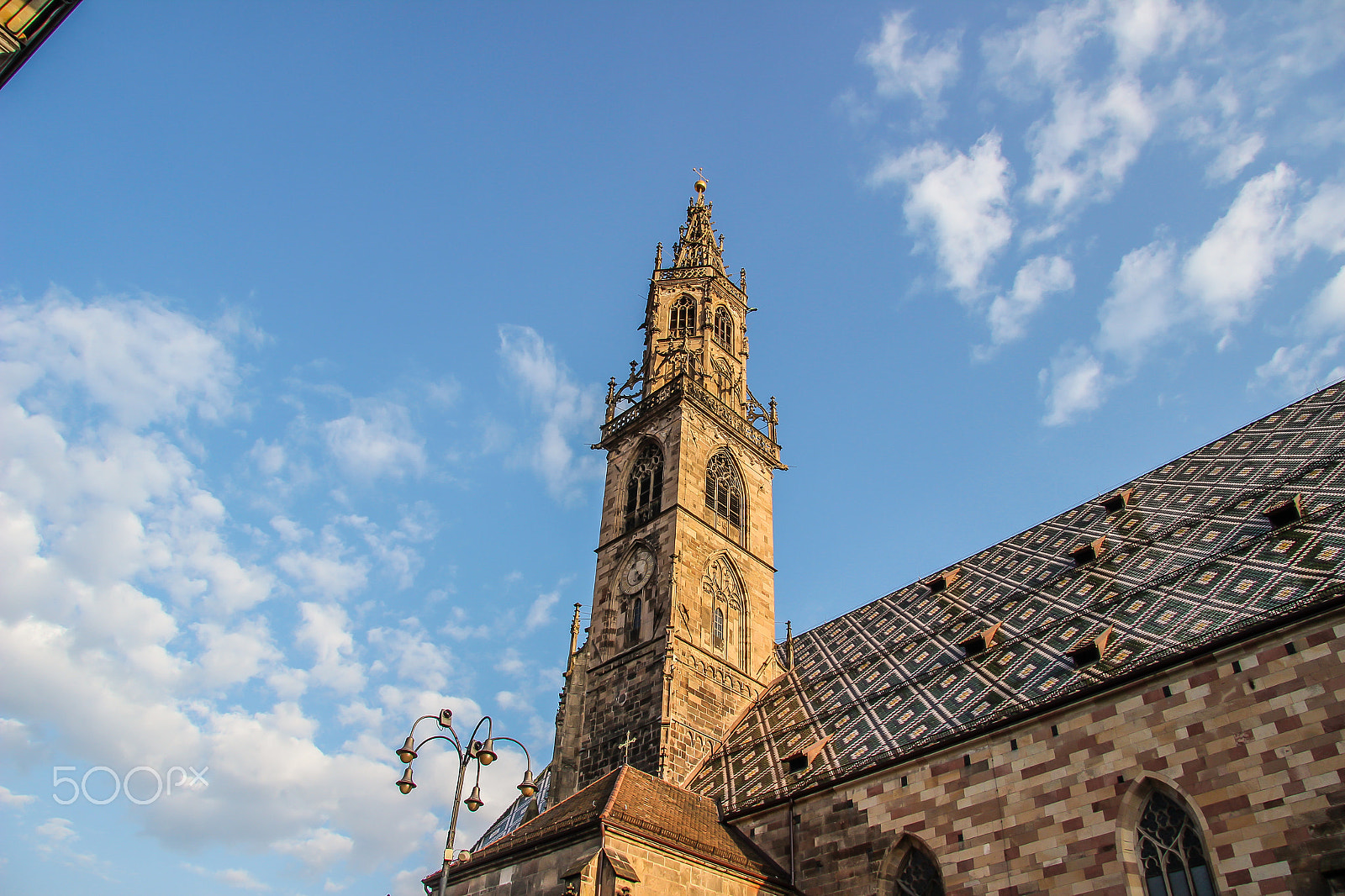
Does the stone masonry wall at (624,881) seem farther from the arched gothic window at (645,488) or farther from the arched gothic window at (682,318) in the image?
the arched gothic window at (682,318)

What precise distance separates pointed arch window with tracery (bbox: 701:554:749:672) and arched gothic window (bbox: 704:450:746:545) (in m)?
1.23

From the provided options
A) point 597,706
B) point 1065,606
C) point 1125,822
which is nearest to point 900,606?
point 1065,606

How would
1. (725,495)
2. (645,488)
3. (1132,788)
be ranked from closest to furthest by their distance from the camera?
(1132,788)
(645,488)
(725,495)

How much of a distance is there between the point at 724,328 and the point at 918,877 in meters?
20.4

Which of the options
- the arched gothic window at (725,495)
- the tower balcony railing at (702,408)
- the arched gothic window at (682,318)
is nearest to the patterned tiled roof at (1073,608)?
the arched gothic window at (725,495)

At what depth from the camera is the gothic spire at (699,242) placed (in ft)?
108

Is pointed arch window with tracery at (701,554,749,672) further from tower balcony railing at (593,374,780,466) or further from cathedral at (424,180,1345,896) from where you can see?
tower balcony railing at (593,374,780,466)

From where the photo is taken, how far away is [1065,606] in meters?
16.9

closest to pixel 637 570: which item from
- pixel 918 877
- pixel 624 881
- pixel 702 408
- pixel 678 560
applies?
pixel 678 560

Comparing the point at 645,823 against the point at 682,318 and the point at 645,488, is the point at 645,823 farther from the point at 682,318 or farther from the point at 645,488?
the point at 682,318

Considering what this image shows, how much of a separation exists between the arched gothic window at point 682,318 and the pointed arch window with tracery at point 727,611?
28.4 feet

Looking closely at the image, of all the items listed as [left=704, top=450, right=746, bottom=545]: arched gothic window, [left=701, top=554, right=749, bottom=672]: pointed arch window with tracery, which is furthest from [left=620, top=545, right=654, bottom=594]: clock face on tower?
[left=704, top=450, right=746, bottom=545]: arched gothic window

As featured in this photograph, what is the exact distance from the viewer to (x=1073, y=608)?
54.4 ft

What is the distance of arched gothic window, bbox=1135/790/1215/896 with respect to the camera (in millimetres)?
10727
